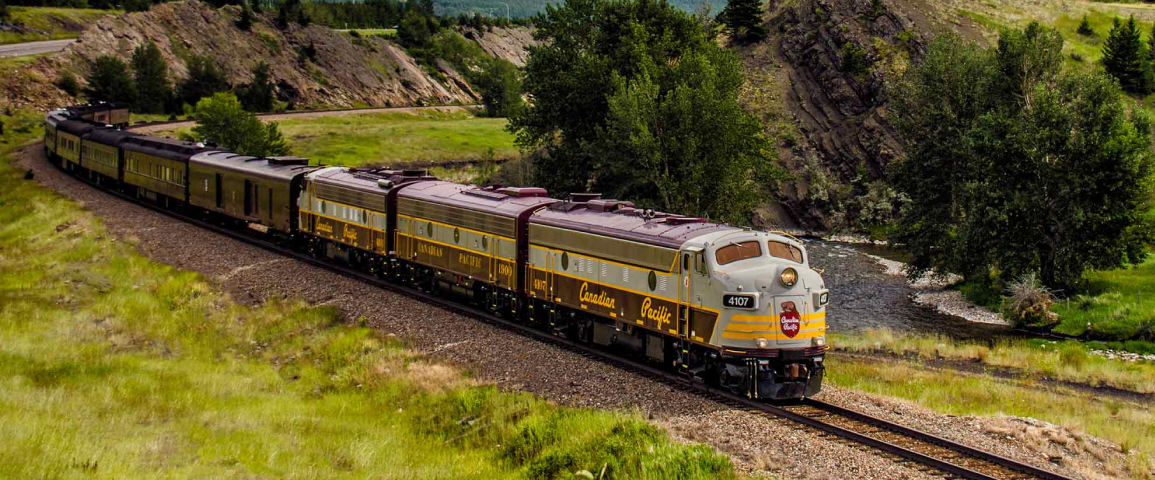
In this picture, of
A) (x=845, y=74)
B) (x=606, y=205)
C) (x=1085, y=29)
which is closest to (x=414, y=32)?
(x=845, y=74)

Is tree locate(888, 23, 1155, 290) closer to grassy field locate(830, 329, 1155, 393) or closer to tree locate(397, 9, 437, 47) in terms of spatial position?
grassy field locate(830, 329, 1155, 393)

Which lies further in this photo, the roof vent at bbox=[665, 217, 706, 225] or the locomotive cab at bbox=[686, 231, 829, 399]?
the roof vent at bbox=[665, 217, 706, 225]

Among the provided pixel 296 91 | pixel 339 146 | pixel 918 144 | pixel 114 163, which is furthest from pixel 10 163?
pixel 918 144

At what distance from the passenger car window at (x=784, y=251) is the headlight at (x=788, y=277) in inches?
40.3

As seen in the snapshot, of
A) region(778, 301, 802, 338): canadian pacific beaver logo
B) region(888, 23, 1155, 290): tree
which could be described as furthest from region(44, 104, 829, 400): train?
region(888, 23, 1155, 290): tree

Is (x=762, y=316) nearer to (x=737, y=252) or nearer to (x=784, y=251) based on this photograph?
(x=737, y=252)

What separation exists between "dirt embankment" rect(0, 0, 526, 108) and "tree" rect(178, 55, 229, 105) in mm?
7563

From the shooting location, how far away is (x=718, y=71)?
2259 inches

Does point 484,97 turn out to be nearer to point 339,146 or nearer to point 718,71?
point 339,146

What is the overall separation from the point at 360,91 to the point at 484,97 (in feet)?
Result: 66.4

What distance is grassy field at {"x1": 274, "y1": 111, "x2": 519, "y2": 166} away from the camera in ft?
304

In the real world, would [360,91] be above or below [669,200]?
above

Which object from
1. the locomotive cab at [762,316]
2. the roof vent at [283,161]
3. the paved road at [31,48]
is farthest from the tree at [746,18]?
A: the paved road at [31,48]

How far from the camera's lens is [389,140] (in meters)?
101
